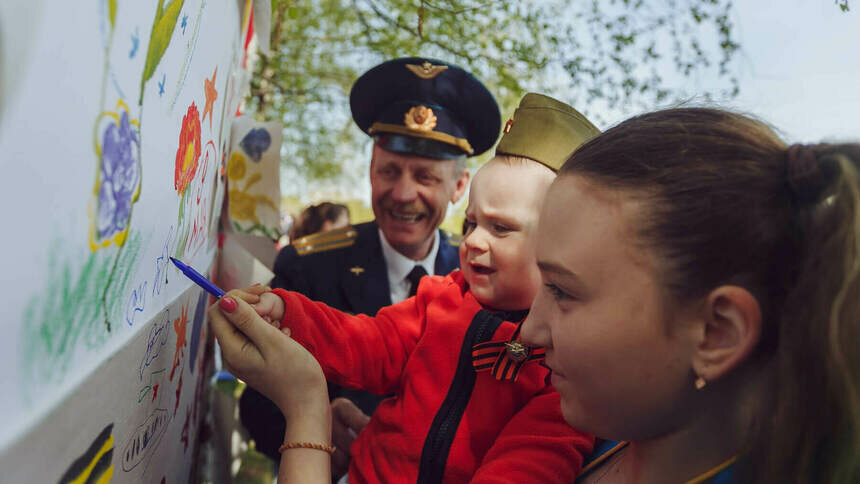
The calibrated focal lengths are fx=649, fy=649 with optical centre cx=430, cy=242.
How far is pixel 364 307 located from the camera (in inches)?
112

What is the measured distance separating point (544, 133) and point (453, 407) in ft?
2.50

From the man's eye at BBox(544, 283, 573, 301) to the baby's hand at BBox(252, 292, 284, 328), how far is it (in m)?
0.65

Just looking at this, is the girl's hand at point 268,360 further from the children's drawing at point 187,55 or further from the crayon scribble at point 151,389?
the children's drawing at point 187,55

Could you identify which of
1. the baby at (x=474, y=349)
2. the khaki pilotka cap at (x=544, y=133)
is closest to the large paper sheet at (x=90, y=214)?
the baby at (x=474, y=349)

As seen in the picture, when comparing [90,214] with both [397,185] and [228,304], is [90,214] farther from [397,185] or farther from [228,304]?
[397,185]

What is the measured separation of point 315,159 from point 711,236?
6.59m

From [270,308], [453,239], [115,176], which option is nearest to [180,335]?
[270,308]

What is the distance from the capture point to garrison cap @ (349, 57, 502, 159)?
9.30 feet

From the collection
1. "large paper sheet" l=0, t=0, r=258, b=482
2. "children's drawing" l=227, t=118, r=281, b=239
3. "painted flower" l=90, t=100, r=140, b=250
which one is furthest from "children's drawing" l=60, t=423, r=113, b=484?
"children's drawing" l=227, t=118, r=281, b=239

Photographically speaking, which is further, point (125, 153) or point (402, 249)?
point (402, 249)

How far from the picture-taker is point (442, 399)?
5.38 feet

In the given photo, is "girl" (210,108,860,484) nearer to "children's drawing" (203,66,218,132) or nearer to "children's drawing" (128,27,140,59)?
"children's drawing" (128,27,140,59)

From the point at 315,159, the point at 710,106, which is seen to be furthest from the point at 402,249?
the point at 315,159

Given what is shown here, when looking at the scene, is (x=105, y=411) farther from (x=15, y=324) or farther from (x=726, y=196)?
(x=726, y=196)
